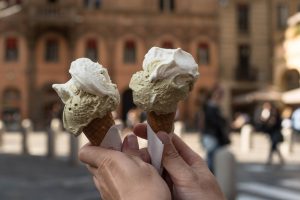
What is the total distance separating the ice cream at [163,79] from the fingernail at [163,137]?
5 cm

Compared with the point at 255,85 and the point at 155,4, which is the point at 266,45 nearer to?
the point at 255,85

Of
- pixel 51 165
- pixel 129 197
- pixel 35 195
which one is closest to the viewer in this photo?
pixel 129 197

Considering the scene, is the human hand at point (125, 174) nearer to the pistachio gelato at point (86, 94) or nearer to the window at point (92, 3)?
the pistachio gelato at point (86, 94)

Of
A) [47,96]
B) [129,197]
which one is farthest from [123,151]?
[47,96]

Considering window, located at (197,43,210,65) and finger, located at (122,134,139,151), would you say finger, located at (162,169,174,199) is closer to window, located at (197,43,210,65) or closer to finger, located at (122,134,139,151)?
finger, located at (122,134,139,151)

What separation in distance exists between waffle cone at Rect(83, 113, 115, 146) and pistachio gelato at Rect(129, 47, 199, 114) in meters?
0.14

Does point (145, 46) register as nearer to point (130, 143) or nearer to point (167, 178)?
point (130, 143)

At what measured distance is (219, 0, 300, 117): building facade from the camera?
3462 centimetres

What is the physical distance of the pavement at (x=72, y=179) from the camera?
8.96 metres

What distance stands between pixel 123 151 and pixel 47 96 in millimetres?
31205

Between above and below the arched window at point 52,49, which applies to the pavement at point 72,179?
below

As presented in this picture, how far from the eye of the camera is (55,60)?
3300 cm

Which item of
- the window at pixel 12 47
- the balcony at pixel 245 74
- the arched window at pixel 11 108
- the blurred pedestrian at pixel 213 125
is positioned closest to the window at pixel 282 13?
the balcony at pixel 245 74

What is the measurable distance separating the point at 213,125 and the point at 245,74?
1081 inches
